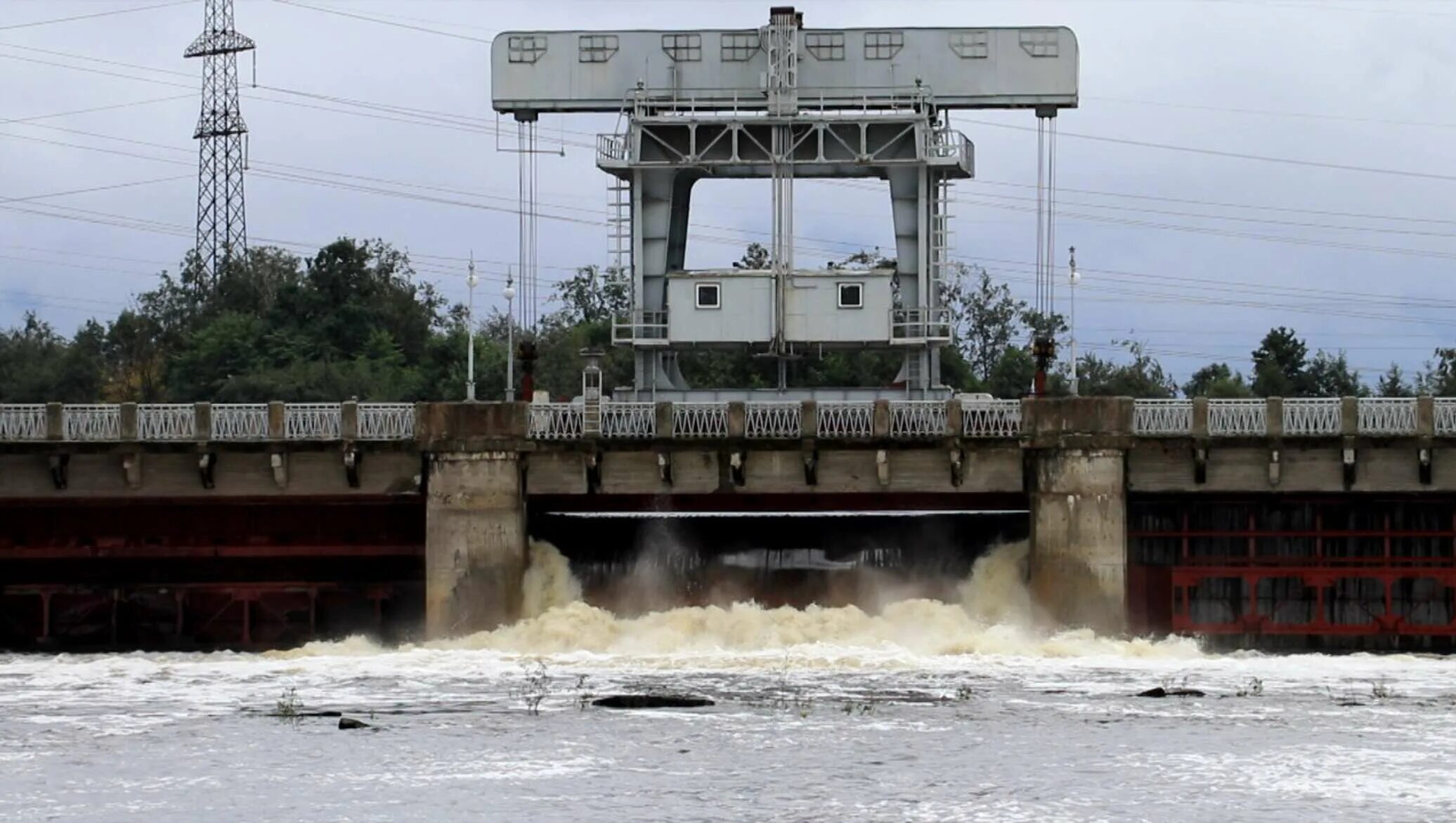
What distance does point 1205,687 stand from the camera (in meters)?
59.0

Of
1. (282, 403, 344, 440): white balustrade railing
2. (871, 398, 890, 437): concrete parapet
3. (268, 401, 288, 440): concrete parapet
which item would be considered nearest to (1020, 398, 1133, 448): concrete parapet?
(871, 398, 890, 437): concrete parapet

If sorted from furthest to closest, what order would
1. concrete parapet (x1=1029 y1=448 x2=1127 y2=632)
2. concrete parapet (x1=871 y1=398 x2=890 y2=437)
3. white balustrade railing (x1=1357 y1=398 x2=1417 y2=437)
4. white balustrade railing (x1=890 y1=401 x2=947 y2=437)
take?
white balustrade railing (x1=890 y1=401 x2=947 y2=437) < white balustrade railing (x1=1357 y1=398 x2=1417 y2=437) < concrete parapet (x1=871 y1=398 x2=890 y2=437) < concrete parapet (x1=1029 y1=448 x2=1127 y2=632)

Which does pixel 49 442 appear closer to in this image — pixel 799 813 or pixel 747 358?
pixel 799 813

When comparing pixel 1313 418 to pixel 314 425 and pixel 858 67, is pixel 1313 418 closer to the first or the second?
pixel 858 67

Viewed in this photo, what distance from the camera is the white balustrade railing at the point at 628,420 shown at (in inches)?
2704

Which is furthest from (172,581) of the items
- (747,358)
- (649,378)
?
(747,358)

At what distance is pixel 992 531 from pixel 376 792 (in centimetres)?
3015

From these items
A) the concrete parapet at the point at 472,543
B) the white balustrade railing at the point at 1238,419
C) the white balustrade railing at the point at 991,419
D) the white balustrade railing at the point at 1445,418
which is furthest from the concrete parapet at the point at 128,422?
the white balustrade railing at the point at 1445,418

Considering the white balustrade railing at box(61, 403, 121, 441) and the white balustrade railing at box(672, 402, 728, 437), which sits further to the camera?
the white balustrade railing at box(61, 403, 121, 441)

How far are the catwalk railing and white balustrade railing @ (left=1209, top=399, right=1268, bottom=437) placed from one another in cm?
3

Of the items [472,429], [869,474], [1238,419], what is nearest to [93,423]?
[472,429]

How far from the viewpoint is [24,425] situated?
69.5m

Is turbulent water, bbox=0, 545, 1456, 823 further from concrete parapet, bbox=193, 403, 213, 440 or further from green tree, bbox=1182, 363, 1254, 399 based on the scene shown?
green tree, bbox=1182, 363, 1254, 399

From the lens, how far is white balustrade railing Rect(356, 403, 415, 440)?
68.9 meters
